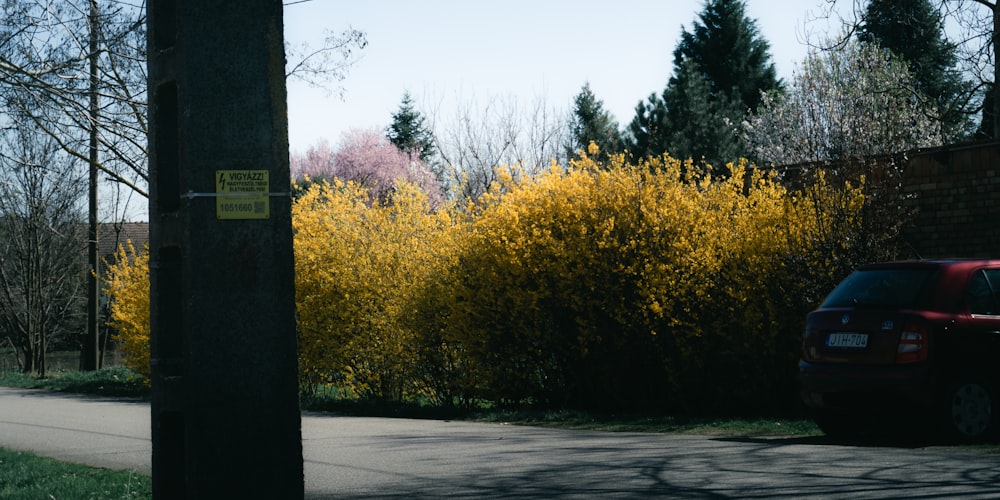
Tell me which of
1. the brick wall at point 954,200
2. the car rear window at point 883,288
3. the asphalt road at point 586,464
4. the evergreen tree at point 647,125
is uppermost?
the evergreen tree at point 647,125

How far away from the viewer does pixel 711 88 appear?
51906 mm

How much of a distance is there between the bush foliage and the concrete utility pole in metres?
10.9

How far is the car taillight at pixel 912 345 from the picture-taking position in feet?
33.8

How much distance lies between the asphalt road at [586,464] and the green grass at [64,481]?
54cm

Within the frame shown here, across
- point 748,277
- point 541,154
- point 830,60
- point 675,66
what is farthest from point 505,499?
point 675,66

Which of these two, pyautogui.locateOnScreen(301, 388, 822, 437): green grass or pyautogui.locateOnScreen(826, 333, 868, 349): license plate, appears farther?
pyautogui.locateOnScreen(301, 388, 822, 437): green grass

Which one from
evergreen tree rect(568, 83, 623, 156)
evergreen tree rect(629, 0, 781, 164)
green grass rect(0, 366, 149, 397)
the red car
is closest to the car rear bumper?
the red car

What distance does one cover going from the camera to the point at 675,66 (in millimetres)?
52375

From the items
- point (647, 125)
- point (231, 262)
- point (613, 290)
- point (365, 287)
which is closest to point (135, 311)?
point (365, 287)

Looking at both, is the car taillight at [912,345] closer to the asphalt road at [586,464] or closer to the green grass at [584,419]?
the asphalt road at [586,464]

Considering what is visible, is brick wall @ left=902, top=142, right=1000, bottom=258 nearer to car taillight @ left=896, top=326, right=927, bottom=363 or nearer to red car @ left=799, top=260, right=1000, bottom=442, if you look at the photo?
red car @ left=799, top=260, right=1000, bottom=442

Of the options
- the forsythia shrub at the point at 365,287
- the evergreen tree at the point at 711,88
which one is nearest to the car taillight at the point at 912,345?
the forsythia shrub at the point at 365,287

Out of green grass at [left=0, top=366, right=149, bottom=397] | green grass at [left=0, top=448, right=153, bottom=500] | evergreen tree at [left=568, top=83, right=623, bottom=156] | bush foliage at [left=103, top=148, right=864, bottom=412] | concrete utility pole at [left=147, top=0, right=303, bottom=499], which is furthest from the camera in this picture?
evergreen tree at [left=568, top=83, right=623, bottom=156]

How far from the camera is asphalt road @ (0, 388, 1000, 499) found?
816cm
